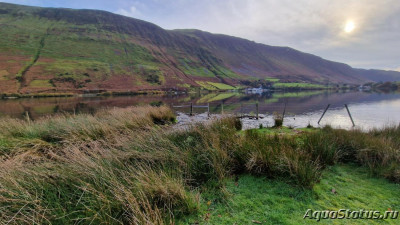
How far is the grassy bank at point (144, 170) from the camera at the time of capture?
3.05 meters

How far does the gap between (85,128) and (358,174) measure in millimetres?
9485

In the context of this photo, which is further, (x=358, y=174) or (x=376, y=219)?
(x=358, y=174)

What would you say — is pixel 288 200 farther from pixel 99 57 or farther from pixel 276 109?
pixel 99 57

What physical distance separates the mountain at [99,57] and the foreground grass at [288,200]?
6584cm

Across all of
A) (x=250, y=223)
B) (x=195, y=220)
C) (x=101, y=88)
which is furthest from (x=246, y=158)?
(x=101, y=88)

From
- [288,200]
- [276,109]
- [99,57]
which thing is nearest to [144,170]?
[288,200]

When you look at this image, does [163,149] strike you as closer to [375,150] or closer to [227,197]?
[227,197]

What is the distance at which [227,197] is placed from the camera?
3.99 m

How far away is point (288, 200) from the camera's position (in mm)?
3871

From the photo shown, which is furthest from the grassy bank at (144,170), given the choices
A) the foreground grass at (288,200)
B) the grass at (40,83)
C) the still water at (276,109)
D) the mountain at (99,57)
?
the mountain at (99,57)

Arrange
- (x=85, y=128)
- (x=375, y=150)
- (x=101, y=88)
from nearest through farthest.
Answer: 1. (x=375, y=150)
2. (x=85, y=128)
3. (x=101, y=88)

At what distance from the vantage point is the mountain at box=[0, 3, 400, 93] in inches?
2520

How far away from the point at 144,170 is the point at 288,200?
3.17 m

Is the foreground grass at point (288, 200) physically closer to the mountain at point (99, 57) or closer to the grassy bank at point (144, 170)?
the grassy bank at point (144, 170)
